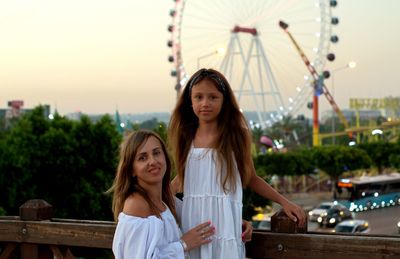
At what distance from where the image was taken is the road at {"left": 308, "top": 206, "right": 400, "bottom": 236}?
31.3 m

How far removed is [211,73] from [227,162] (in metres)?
0.43

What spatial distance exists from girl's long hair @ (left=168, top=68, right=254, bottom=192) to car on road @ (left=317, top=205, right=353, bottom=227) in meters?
28.5

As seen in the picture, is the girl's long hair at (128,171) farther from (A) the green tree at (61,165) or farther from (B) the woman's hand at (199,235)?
(A) the green tree at (61,165)

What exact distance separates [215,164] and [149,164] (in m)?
0.33

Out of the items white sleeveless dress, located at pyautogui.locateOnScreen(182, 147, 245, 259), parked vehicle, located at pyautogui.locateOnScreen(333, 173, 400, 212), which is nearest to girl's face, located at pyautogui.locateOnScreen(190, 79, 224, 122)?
white sleeveless dress, located at pyautogui.locateOnScreen(182, 147, 245, 259)

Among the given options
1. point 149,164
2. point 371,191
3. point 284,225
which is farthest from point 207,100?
Result: point 371,191

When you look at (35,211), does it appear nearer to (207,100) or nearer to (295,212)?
(207,100)

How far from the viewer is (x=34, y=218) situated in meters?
3.96

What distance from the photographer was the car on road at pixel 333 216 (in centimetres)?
3097

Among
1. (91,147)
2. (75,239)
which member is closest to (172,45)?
(91,147)

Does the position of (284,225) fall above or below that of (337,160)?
above

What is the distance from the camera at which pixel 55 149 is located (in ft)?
62.5

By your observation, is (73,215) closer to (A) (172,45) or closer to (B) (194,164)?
(B) (194,164)

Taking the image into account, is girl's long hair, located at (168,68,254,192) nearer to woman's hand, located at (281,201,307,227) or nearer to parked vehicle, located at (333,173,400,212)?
woman's hand, located at (281,201,307,227)
